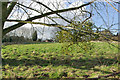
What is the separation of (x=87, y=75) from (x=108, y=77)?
1.44ft

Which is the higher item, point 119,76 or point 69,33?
point 69,33

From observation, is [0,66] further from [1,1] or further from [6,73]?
[1,1]

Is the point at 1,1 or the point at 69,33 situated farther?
the point at 1,1

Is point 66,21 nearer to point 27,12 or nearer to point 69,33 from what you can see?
point 69,33

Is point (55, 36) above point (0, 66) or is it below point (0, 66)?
above

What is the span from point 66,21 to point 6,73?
2003mm

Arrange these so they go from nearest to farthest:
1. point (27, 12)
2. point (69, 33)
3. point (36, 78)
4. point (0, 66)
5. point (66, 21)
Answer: point (69, 33), point (66, 21), point (27, 12), point (36, 78), point (0, 66)

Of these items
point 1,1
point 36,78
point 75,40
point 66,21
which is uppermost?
point 1,1

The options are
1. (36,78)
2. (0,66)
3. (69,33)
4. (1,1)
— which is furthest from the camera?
→ (0,66)

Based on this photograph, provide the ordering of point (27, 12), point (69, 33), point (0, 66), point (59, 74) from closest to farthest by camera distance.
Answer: point (69, 33) → point (27, 12) → point (59, 74) → point (0, 66)

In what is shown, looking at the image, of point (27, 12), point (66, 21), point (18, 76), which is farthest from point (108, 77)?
point (27, 12)

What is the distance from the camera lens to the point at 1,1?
133 centimetres

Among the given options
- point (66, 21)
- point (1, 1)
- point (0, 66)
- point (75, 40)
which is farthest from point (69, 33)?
point (0, 66)

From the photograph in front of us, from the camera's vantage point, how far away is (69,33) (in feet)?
3.84
